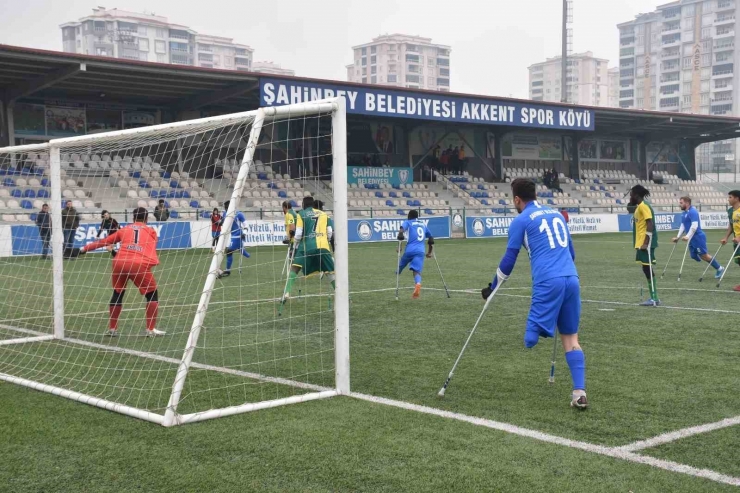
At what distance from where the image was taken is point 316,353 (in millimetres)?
8906

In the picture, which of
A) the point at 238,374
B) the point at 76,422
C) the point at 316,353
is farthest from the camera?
the point at 316,353

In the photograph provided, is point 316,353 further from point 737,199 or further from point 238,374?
point 737,199

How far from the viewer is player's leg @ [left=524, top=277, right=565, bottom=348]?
6211 millimetres

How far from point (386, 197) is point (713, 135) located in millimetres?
27975

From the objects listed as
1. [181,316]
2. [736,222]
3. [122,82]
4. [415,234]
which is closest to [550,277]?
[181,316]

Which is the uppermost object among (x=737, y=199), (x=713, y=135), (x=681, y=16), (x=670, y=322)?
(x=681, y=16)

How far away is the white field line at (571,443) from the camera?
188 inches

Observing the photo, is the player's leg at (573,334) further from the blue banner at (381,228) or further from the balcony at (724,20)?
the balcony at (724,20)

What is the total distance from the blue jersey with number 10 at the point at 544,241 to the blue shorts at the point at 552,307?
7cm

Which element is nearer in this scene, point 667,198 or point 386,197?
point 386,197

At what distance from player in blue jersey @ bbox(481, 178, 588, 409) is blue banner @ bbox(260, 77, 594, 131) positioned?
80.1 ft

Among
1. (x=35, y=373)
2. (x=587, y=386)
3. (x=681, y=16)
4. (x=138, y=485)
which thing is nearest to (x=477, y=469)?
(x=138, y=485)

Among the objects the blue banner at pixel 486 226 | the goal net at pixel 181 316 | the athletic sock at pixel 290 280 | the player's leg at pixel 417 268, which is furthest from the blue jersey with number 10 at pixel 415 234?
the blue banner at pixel 486 226

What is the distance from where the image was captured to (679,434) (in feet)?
18.4
